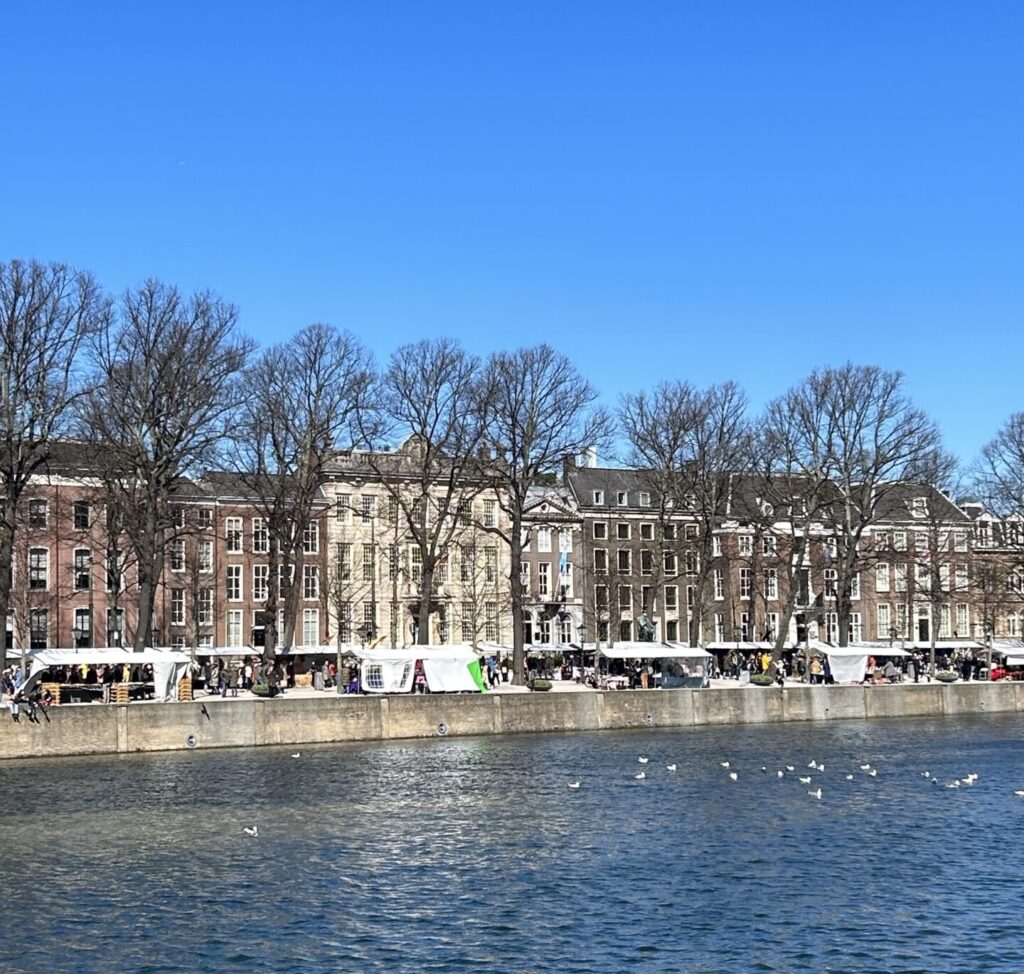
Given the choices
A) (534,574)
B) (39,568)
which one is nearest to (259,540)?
(39,568)

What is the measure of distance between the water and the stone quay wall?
220 centimetres

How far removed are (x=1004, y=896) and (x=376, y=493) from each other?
95329mm

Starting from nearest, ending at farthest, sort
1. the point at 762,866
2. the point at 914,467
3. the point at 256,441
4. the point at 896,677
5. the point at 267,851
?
the point at 762,866
the point at 267,851
the point at 256,441
the point at 896,677
the point at 914,467

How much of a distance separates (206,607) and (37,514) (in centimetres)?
3005

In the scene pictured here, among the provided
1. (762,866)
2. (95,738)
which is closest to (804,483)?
(95,738)

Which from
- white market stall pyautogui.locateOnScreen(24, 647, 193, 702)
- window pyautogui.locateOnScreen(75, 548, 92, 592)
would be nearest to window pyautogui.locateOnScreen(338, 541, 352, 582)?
window pyautogui.locateOnScreen(75, 548, 92, 592)

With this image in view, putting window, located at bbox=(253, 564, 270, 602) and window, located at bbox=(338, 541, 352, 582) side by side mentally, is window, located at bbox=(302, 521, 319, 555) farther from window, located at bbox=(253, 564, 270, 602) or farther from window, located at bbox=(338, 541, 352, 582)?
window, located at bbox=(253, 564, 270, 602)

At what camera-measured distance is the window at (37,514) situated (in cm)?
8600

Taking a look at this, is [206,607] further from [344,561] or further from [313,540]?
[344,561]

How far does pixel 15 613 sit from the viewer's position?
347 feet

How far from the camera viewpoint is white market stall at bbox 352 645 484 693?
7744 centimetres

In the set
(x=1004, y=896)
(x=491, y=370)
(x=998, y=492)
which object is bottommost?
(x=1004, y=896)

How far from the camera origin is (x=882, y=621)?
144 meters

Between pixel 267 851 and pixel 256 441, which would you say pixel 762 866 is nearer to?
pixel 267 851
